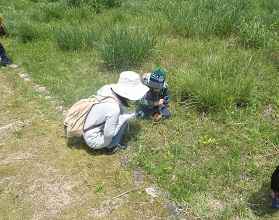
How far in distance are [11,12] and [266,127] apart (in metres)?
6.82

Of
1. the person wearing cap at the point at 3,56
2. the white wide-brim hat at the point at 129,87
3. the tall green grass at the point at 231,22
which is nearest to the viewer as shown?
the white wide-brim hat at the point at 129,87

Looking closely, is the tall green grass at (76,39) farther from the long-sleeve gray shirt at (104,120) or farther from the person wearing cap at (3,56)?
the long-sleeve gray shirt at (104,120)

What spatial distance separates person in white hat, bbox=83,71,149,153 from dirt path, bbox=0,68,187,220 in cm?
24

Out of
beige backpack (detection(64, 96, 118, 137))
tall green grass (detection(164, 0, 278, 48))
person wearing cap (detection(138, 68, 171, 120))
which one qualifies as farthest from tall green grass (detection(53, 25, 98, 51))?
beige backpack (detection(64, 96, 118, 137))

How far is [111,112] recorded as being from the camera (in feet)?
9.71

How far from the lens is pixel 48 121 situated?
12.8 feet

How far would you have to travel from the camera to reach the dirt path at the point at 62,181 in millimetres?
2615

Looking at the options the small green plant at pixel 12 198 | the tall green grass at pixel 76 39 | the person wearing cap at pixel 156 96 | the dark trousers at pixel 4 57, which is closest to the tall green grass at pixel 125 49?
the tall green grass at pixel 76 39

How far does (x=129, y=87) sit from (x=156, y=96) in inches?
22.4

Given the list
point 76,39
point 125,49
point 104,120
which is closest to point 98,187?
point 104,120

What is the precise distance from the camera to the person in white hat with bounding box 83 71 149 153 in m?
2.98

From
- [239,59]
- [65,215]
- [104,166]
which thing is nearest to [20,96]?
[104,166]

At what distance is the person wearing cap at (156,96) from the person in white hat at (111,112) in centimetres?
25

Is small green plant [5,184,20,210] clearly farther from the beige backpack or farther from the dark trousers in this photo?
the dark trousers
